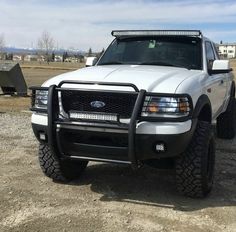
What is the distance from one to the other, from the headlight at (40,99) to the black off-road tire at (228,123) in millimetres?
4666

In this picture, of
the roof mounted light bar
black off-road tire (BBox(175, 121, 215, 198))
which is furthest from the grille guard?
the roof mounted light bar

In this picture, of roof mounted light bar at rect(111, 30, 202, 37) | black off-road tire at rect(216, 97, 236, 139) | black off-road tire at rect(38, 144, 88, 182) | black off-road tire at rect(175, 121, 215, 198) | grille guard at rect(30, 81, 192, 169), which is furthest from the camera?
black off-road tire at rect(216, 97, 236, 139)

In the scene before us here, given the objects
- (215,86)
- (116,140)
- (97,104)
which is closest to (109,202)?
(116,140)

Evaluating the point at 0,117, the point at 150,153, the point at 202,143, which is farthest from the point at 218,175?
the point at 0,117

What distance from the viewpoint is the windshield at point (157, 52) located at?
22.3 feet

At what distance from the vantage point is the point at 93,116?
17.5 feet

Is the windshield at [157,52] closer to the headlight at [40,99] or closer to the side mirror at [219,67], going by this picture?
the side mirror at [219,67]

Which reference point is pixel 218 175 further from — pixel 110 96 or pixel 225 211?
pixel 110 96

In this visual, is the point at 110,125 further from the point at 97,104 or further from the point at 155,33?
the point at 155,33

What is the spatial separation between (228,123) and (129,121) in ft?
15.9

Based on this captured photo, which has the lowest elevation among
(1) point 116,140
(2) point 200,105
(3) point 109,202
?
(3) point 109,202

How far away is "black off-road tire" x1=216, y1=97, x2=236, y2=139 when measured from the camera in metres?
9.52

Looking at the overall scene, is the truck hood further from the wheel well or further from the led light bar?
the wheel well

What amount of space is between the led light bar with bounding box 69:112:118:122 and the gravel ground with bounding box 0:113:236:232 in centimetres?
96
